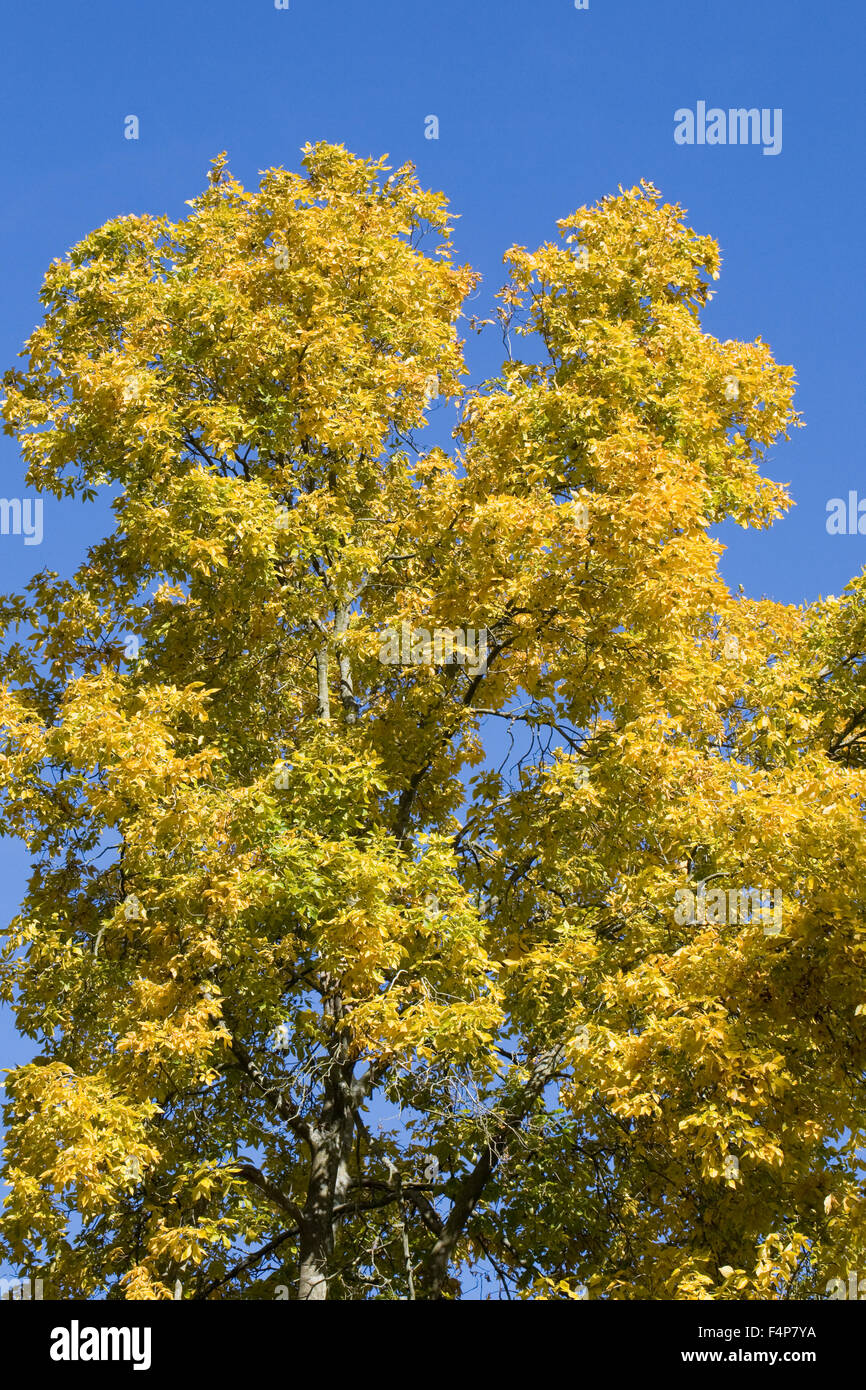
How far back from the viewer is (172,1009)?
1100 cm

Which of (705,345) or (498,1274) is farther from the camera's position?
(705,345)

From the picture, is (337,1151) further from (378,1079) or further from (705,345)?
(705,345)

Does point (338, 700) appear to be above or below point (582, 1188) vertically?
above

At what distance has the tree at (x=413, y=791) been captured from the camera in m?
9.91

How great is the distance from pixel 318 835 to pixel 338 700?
4102 mm

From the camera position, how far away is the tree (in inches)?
390

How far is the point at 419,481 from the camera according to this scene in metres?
15.7

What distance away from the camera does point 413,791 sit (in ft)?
45.1
